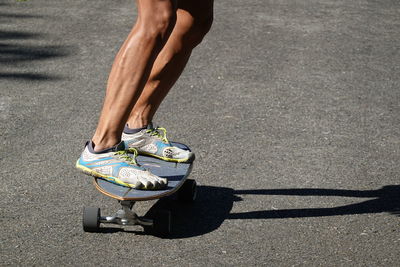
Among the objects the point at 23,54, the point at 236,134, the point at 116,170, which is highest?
the point at 116,170

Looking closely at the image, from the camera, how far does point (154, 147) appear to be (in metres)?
4.29

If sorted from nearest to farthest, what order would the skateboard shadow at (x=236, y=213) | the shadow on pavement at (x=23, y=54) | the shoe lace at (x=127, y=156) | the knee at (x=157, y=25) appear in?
the knee at (x=157, y=25) → the shoe lace at (x=127, y=156) → the skateboard shadow at (x=236, y=213) → the shadow on pavement at (x=23, y=54)

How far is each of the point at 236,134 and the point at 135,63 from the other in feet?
5.53

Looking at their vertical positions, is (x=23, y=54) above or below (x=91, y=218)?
below

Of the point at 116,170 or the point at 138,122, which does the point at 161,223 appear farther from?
the point at 138,122

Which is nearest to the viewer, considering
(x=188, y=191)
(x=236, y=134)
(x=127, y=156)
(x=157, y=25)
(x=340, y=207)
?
(x=157, y=25)

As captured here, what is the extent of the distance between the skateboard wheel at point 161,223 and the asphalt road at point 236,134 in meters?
0.05

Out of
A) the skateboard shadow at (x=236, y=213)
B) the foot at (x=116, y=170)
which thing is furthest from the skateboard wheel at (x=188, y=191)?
the foot at (x=116, y=170)

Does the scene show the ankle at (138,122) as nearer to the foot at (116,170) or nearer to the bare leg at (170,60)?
the bare leg at (170,60)

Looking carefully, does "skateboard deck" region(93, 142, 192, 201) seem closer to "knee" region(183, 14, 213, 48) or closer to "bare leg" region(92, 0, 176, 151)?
"bare leg" region(92, 0, 176, 151)

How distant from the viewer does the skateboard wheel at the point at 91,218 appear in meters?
3.88

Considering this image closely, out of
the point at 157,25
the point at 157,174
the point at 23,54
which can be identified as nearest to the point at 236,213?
the point at 157,174

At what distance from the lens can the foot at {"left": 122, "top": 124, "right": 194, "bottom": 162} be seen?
4.27m

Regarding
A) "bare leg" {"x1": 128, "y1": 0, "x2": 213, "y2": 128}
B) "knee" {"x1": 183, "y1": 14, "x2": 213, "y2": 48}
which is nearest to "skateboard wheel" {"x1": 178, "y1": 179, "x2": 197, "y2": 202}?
"bare leg" {"x1": 128, "y1": 0, "x2": 213, "y2": 128}
